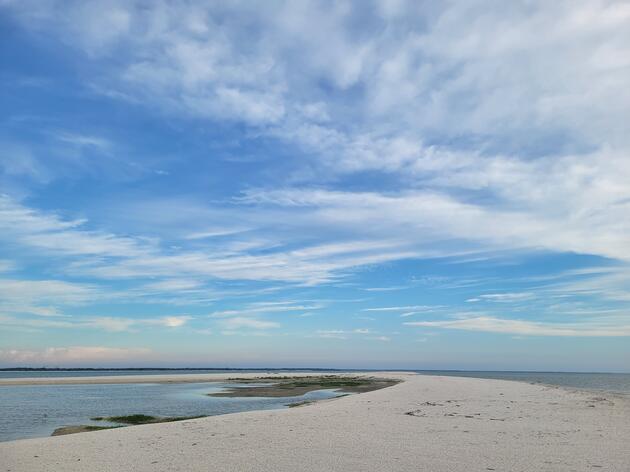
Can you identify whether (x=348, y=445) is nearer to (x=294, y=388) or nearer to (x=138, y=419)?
(x=138, y=419)

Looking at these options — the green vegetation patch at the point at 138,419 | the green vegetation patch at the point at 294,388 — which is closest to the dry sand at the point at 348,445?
the green vegetation patch at the point at 138,419

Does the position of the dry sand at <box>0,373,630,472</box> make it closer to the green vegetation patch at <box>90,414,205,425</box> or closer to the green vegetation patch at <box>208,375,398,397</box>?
the green vegetation patch at <box>90,414,205,425</box>

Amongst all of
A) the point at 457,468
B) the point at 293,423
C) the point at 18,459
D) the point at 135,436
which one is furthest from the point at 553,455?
the point at 18,459

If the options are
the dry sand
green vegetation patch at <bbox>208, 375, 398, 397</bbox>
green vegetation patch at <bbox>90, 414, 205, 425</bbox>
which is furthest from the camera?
green vegetation patch at <bbox>208, 375, 398, 397</bbox>

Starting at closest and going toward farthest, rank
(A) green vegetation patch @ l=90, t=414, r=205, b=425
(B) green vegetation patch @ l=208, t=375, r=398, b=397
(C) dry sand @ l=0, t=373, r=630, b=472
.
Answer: (C) dry sand @ l=0, t=373, r=630, b=472 < (A) green vegetation patch @ l=90, t=414, r=205, b=425 < (B) green vegetation patch @ l=208, t=375, r=398, b=397

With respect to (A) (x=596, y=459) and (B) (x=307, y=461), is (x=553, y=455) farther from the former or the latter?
(B) (x=307, y=461)

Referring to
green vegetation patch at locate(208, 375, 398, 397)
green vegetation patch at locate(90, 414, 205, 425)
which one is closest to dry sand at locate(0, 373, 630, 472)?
green vegetation patch at locate(90, 414, 205, 425)

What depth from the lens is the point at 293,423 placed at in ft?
61.9

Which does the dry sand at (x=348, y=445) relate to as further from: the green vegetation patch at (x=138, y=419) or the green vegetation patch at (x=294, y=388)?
the green vegetation patch at (x=294, y=388)

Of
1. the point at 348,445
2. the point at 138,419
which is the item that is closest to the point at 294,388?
the point at 138,419

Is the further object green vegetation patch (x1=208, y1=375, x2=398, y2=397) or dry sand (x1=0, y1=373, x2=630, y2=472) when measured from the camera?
green vegetation patch (x1=208, y1=375, x2=398, y2=397)

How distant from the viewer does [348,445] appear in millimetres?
14000

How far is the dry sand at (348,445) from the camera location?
11.6 meters

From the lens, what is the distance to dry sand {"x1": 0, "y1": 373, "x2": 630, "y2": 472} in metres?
11.6
